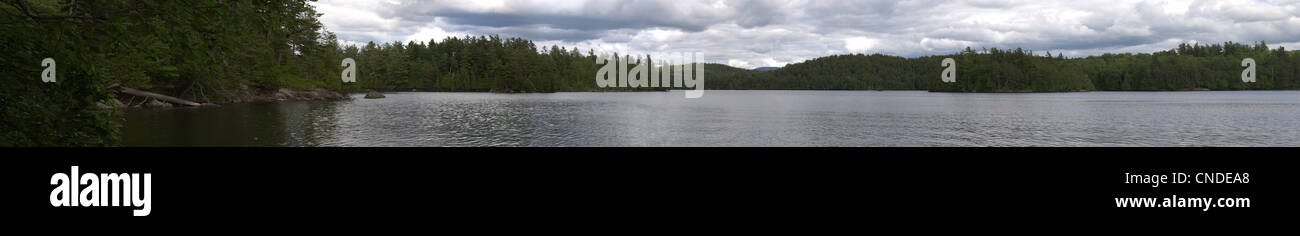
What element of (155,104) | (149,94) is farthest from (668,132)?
(155,104)

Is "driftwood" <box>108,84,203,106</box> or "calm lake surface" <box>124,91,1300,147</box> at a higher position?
"driftwood" <box>108,84,203,106</box>

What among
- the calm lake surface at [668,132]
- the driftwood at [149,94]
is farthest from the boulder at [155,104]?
the calm lake surface at [668,132]

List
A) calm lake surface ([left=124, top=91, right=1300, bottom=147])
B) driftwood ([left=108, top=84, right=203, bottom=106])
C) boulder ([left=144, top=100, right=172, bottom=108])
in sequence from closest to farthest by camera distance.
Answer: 1. calm lake surface ([left=124, top=91, right=1300, bottom=147])
2. driftwood ([left=108, top=84, right=203, bottom=106])
3. boulder ([left=144, top=100, right=172, bottom=108])

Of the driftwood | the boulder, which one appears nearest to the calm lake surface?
the driftwood

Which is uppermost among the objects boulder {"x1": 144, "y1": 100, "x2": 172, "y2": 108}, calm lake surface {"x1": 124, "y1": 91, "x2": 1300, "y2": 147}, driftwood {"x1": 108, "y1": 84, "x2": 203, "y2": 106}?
driftwood {"x1": 108, "y1": 84, "x2": 203, "y2": 106}

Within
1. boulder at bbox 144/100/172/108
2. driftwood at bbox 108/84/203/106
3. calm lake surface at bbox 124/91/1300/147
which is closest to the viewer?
calm lake surface at bbox 124/91/1300/147

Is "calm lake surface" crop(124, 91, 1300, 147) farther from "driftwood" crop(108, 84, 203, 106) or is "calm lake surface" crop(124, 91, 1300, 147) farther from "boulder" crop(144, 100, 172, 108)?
"boulder" crop(144, 100, 172, 108)

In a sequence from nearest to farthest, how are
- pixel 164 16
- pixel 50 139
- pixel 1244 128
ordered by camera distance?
pixel 164 16 < pixel 50 139 < pixel 1244 128

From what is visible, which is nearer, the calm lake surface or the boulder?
the calm lake surface

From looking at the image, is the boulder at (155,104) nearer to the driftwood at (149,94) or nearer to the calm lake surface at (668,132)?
the driftwood at (149,94)
